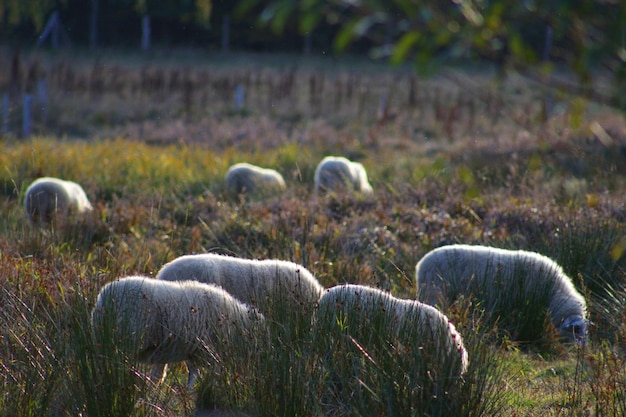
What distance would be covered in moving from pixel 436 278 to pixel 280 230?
7.07 feet

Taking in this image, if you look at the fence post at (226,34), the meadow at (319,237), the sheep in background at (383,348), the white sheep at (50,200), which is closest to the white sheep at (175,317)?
the meadow at (319,237)

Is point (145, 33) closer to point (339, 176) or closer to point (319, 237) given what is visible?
point (339, 176)

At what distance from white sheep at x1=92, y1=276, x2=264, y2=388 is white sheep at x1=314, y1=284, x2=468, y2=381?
430mm

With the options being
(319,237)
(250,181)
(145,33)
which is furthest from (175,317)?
(145,33)

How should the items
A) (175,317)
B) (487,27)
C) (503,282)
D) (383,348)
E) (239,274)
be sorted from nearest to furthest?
(487,27) < (383,348) < (175,317) < (239,274) < (503,282)

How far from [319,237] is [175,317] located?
3.42 m

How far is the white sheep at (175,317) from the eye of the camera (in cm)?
431

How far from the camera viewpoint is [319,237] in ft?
26.0

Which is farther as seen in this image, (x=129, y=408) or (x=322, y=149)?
(x=322, y=149)

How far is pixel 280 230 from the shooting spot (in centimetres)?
801

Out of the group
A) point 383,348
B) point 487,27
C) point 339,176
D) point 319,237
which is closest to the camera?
point 487,27

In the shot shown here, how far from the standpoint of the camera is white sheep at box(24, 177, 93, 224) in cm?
890

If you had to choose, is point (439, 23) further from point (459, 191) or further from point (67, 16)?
point (67, 16)

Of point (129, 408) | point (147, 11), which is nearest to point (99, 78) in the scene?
point (147, 11)
